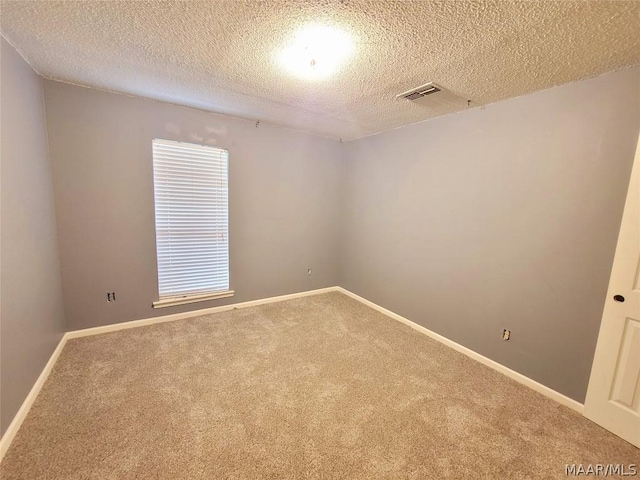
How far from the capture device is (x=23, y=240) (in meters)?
1.89

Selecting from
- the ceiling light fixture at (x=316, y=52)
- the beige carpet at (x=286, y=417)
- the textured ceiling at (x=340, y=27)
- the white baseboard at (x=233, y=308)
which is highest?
the ceiling light fixture at (x=316, y=52)

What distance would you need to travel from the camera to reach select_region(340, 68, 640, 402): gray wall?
191 centimetres

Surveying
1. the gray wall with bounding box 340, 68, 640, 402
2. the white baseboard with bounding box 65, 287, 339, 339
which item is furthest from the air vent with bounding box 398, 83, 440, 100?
the white baseboard with bounding box 65, 287, 339, 339

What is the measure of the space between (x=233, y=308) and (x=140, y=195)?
5.83 feet

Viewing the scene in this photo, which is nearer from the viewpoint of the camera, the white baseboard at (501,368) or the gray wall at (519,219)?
the gray wall at (519,219)

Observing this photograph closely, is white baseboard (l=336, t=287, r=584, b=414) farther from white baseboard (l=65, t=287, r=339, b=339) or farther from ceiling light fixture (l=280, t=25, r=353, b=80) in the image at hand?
ceiling light fixture (l=280, t=25, r=353, b=80)

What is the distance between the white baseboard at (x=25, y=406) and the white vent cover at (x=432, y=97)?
3.62 meters

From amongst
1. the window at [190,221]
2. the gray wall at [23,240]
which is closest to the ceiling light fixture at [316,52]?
the window at [190,221]

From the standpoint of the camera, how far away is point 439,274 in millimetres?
3004

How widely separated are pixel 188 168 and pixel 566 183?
11.9 feet

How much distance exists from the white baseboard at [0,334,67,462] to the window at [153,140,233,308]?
974 mm

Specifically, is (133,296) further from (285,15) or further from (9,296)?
(285,15)

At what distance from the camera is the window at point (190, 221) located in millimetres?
3068

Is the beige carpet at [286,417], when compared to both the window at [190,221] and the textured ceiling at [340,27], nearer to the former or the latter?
the window at [190,221]
